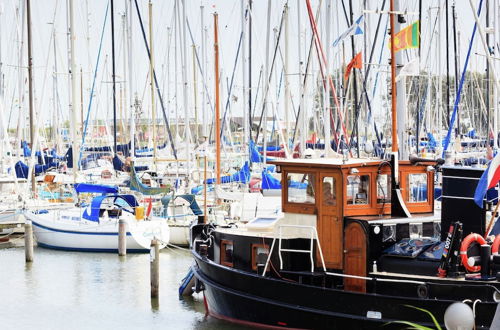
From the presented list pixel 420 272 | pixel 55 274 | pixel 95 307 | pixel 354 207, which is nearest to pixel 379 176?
pixel 354 207

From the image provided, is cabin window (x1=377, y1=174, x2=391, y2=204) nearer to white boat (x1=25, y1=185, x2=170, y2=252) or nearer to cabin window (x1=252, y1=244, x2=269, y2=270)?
cabin window (x1=252, y1=244, x2=269, y2=270)

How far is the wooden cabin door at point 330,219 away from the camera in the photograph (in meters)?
20.6

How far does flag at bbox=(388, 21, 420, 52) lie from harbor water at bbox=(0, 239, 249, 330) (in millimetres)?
7123

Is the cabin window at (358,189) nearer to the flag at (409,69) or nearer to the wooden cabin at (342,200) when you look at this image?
the wooden cabin at (342,200)

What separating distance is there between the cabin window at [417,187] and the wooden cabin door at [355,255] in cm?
214

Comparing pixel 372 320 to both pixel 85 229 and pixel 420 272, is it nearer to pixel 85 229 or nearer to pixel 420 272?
pixel 420 272

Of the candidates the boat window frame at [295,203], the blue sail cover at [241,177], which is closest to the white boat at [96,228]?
the blue sail cover at [241,177]

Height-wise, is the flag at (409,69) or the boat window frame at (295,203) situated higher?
the flag at (409,69)

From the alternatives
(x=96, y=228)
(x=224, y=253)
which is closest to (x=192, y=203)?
(x=96, y=228)

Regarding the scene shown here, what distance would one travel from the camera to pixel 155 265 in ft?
87.0

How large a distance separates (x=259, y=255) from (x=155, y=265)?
17.7ft

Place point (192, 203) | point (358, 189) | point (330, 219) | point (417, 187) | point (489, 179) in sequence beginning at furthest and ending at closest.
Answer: point (192, 203), point (417, 187), point (358, 189), point (330, 219), point (489, 179)

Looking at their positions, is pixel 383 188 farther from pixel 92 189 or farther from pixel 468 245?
pixel 92 189

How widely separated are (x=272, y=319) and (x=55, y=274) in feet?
41.0
